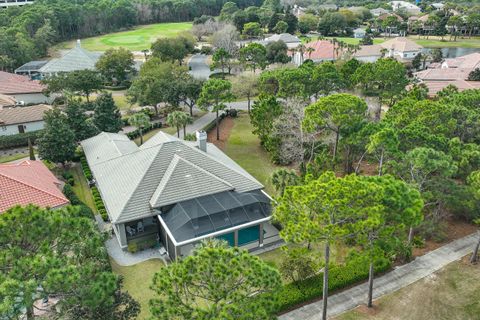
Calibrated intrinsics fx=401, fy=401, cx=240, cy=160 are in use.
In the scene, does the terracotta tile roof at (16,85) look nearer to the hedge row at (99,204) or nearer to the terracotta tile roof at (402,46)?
the hedge row at (99,204)

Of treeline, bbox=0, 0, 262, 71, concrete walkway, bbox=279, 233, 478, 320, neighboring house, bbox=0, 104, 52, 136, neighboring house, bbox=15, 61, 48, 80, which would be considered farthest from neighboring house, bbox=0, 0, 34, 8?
concrete walkway, bbox=279, 233, 478, 320

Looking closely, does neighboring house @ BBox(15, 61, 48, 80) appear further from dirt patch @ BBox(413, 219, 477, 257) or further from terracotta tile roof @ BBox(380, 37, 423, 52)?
terracotta tile roof @ BBox(380, 37, 423, 52)

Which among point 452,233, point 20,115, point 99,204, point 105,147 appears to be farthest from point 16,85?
point 452,233

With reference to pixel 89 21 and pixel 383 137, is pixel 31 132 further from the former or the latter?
pixel 89 21

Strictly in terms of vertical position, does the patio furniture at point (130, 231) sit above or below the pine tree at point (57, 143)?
below

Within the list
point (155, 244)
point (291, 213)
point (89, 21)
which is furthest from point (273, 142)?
point (89, 21)

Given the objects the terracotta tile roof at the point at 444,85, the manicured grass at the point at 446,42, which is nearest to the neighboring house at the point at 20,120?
the terracotta tile roof at the point at 444,85
